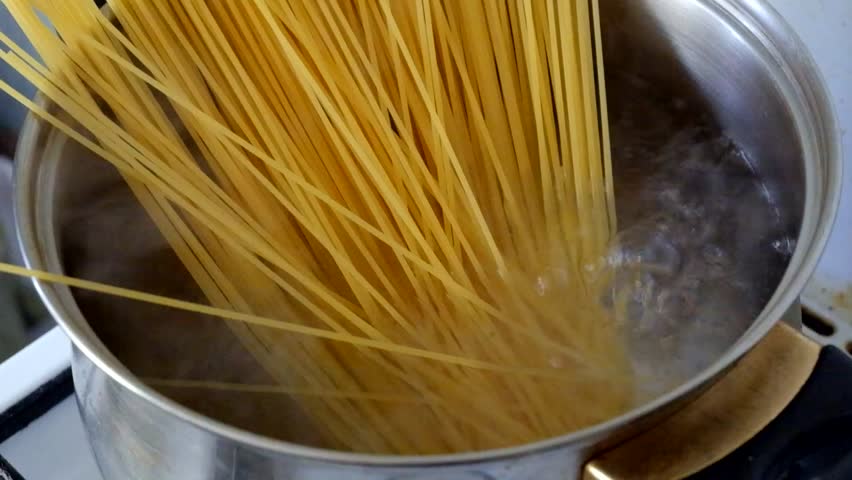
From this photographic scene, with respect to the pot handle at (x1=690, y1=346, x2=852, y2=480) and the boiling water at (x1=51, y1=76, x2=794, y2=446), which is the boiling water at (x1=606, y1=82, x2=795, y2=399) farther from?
the pot handle at (x1=690, y1=346, x2=852, y2=480)

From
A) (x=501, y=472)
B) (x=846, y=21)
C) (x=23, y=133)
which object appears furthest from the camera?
(x=846, y=21)

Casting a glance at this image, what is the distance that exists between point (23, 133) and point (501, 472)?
281 millimetres

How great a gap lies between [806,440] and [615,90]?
0.29 metres

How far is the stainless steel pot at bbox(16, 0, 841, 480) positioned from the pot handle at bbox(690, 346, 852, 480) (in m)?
0.04

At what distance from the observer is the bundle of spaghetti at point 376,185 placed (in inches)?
18.7

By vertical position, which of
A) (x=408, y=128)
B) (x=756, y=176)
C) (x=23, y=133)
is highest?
(x=23, y=133)

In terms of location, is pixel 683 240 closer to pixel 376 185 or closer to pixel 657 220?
pixel 657 220

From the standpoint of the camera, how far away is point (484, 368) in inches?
19.2

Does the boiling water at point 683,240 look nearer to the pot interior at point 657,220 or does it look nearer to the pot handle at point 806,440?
the pot interior at point 657,220

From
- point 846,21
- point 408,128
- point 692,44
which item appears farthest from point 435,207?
point 846,21

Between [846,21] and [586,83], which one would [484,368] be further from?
[846,21]

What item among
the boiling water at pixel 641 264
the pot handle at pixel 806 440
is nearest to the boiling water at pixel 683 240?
the boiling water at pixel 641 264

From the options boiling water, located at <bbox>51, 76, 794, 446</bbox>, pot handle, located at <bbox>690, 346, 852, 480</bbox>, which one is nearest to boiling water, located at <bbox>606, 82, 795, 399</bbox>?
boiling water, located at <bbox>51, 76, 794, 446</bbox>

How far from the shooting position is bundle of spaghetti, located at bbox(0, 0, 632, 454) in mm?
474
